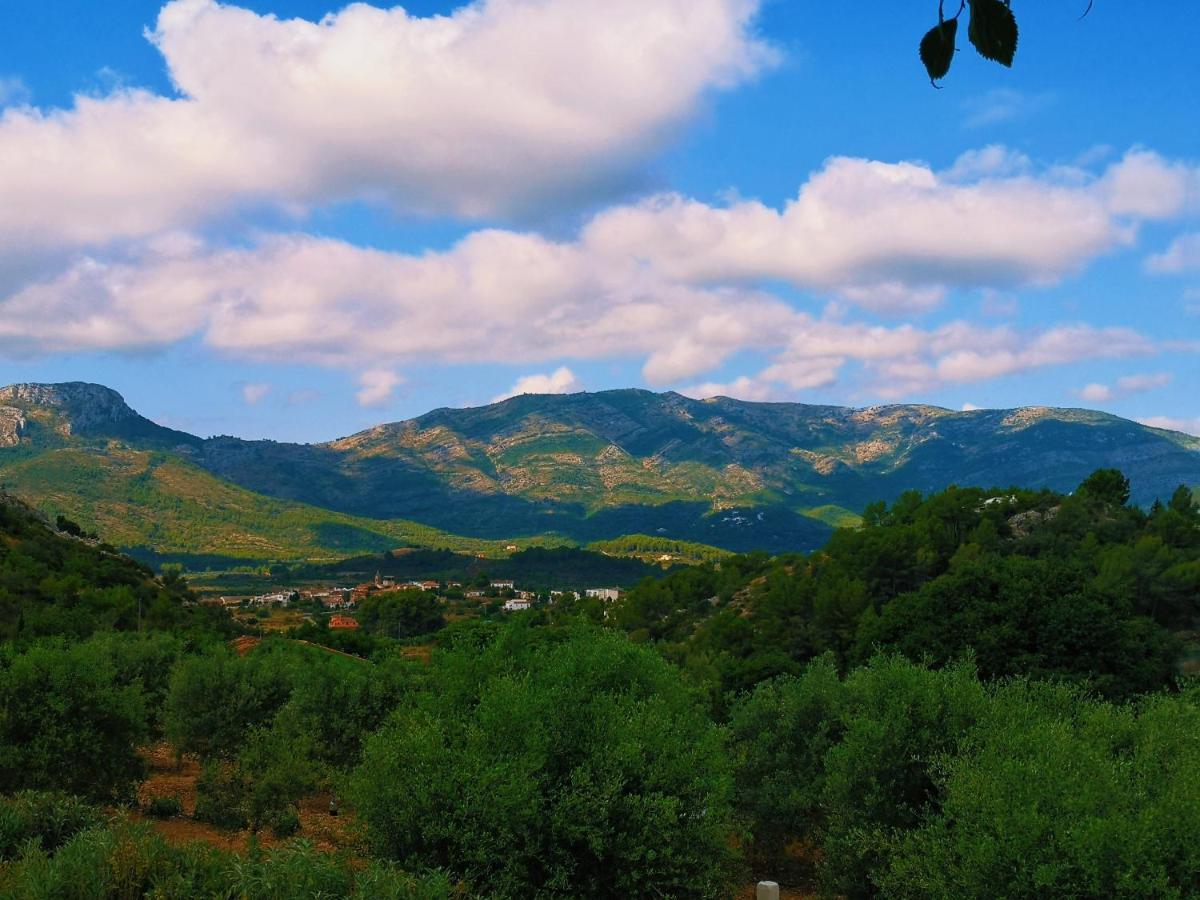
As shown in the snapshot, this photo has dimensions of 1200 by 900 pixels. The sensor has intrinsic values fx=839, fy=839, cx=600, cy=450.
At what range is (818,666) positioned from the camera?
25594 millimetres

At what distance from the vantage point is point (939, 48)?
11.1 feet

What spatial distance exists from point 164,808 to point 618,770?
14080 mm

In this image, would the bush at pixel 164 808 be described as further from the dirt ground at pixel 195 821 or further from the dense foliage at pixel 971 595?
the dense foliage at pixel 971 595

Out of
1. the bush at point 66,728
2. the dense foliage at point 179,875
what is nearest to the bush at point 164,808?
the bush at point 66,728

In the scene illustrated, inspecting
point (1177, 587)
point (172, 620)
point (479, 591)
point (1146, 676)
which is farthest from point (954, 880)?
point (479, 591)

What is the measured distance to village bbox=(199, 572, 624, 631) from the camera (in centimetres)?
12588

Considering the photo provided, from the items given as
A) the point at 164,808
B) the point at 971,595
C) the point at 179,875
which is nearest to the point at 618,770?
the point at 179,875

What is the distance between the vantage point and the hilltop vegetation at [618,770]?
12570mm

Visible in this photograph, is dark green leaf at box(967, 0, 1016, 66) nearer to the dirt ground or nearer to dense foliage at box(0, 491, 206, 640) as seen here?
the dirt ground

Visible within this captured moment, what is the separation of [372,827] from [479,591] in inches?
6525

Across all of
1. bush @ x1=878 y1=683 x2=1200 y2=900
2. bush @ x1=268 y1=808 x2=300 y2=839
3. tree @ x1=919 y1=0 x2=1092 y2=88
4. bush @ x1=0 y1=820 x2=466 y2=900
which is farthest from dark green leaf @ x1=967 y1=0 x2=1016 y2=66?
bush @ x1=268 y1=808 x2=300 y2=839

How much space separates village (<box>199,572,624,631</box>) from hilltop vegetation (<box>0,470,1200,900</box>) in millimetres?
84762

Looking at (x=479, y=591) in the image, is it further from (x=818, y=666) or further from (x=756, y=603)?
(x=818, y=666)

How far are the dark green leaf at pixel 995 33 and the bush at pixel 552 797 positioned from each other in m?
13.1
